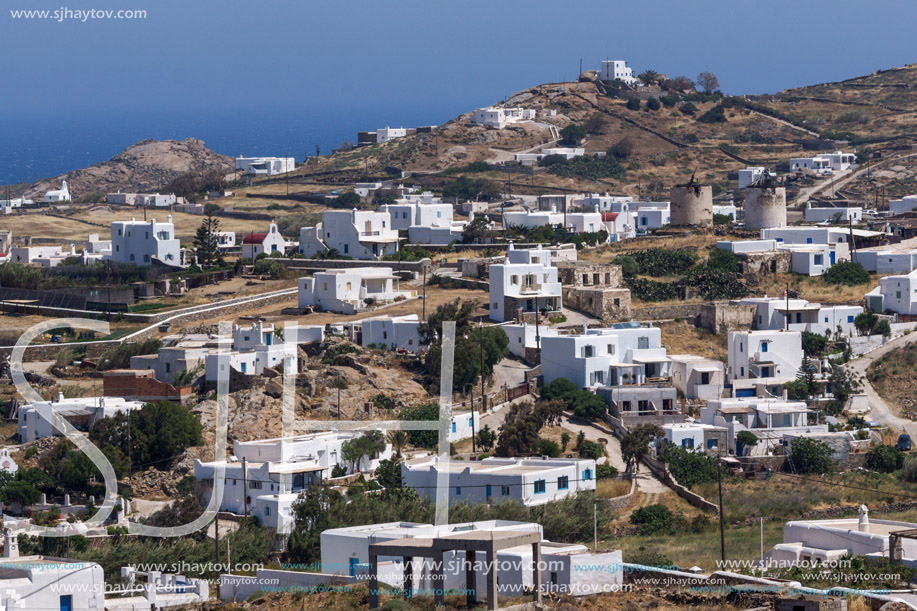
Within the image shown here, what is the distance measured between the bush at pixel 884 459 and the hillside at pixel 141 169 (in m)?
73.4

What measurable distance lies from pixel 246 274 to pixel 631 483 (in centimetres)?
2325

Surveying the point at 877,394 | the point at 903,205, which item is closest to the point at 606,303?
the point at 877,394

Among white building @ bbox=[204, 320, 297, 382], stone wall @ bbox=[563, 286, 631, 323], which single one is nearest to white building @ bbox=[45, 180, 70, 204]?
stone wall @ bbox=[563, 286, 631, 323]

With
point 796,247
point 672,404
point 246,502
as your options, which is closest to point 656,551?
point 246,502

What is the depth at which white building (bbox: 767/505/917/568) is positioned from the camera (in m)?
22.5

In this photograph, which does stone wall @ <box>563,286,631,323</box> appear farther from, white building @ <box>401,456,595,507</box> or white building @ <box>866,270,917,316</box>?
white building @ <box>401,456,595,507</box>

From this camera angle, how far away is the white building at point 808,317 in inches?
1729

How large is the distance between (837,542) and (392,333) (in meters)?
19.3

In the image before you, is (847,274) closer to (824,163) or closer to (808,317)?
(808,317)

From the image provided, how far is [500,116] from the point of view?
9594cm

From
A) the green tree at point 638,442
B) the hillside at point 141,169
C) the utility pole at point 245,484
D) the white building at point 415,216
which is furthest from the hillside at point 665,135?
the utility pole at point 245,484

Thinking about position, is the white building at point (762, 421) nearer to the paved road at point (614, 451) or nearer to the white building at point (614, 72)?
the paved road at point (614, 451)

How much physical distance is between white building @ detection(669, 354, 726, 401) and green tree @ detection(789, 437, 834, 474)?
14.2 feet

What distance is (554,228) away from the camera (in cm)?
5688
